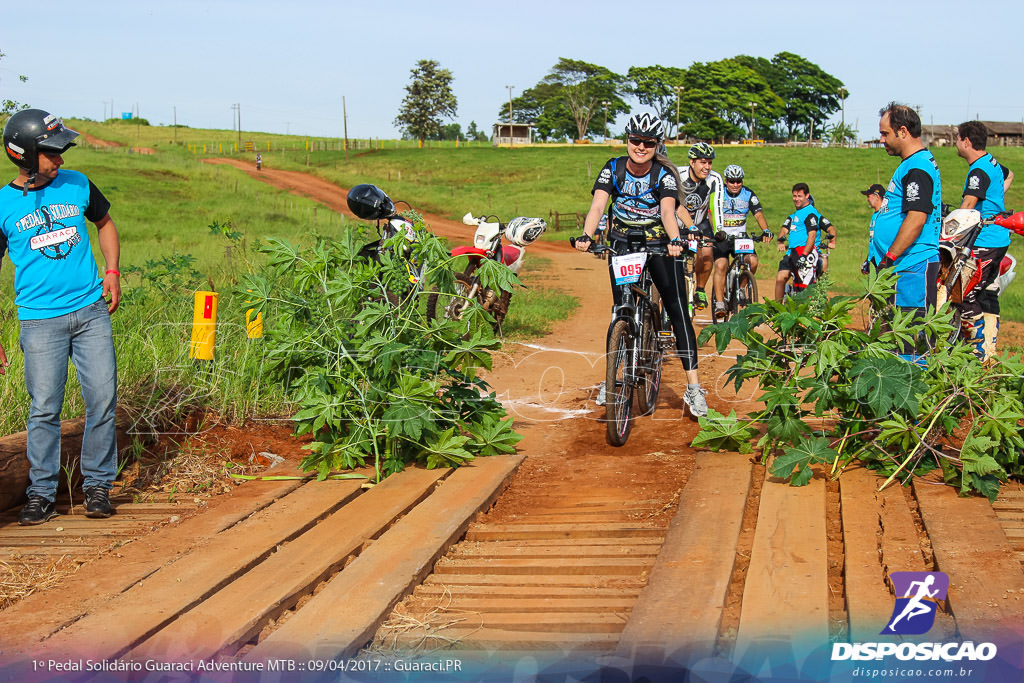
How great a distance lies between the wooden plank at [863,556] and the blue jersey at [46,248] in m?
3.92

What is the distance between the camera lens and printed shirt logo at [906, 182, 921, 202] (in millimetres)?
5766

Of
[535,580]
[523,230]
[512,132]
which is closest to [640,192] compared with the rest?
[523,230]

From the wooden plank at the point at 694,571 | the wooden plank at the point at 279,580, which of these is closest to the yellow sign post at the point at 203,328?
the wooden plank at the point at 279,580

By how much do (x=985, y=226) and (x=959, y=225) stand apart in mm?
927

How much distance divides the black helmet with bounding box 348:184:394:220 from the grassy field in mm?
549

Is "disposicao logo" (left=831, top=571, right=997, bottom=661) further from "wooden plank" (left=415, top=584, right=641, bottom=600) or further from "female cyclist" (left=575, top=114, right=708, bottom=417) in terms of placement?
"female cyclist" (left=575, top=114, right=708, bottom=417)

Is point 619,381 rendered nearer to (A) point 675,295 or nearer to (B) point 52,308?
(A) point 675,295

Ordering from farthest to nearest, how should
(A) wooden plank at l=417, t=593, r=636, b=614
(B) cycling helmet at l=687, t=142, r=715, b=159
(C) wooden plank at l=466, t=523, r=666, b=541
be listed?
(B) cycling helmet at l=687, t=142, r=715, b=159, (C) wooden plank at l=466, t=523, r=666, b=541, (A) wooden plank at l=417, t=593, r=636, b=614

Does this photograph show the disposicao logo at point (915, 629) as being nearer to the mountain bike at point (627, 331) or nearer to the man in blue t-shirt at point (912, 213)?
the man in blue t-shirt at point (912, 213)

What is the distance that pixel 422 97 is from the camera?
101m

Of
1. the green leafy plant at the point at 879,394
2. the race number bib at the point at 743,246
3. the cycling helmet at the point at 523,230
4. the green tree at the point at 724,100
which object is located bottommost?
the green leafy plant at the point at 879,394

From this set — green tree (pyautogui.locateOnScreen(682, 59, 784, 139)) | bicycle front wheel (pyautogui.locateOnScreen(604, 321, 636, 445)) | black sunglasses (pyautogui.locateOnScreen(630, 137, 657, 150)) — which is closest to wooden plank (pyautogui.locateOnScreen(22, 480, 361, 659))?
bicycle front wheel (pyautogui.locateOnScreen(604, 321, 636, 445))

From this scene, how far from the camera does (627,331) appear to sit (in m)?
6.48

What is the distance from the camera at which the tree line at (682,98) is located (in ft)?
321
